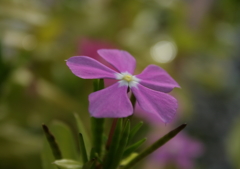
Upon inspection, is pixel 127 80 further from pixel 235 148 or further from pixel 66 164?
pixel 235 148

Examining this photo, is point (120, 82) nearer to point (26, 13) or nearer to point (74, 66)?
point (74, 66)

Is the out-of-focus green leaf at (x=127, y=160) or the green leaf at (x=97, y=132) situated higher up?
the green leaf at (x=97, y=132)

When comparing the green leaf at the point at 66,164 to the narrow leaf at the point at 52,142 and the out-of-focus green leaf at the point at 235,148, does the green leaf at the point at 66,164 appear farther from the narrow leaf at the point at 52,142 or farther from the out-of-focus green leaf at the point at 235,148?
the out-of-focus green leaf at the point at 235,148

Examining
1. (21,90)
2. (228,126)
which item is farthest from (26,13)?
(228,126)

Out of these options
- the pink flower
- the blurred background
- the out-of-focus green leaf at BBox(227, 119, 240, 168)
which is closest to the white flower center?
the pink flower

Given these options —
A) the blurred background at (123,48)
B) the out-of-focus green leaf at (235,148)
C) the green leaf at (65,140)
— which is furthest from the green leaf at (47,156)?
the out-of-focus green leaf at (235,148)

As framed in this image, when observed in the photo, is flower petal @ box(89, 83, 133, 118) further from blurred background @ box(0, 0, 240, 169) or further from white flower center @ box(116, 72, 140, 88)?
blurred background @ box(0, 0, 240, 169)

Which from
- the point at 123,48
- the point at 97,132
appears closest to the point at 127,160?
the point at 97,132
